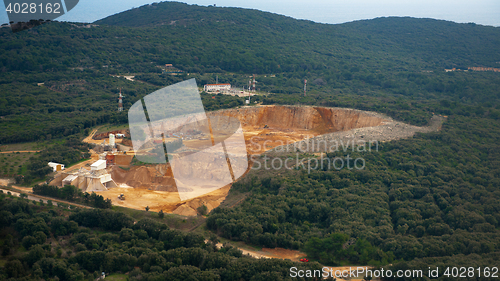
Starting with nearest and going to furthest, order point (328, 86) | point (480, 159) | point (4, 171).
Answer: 1. point (4, 171)
2. point (480, 159)
3. point (328, 86)

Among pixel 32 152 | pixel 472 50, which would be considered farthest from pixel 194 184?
pixel 472 50

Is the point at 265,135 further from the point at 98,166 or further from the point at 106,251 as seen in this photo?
the point at 106,251

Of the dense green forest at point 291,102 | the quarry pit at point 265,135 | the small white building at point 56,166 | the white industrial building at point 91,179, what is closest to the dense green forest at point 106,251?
the dense green forest at point 291,102

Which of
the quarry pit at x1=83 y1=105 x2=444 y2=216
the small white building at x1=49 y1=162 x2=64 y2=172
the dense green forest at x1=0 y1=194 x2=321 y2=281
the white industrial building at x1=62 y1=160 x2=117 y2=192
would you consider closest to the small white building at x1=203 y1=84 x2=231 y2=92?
the quarry pit at x1=83 y1=105 x2=444 y2=216

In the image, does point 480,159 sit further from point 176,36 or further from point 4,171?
point 176,36

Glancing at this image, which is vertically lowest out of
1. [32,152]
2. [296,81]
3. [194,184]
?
[194,184]

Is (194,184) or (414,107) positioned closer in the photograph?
(194,184)

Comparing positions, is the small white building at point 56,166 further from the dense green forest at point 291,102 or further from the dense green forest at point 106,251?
the dense green forest at point 106,251
